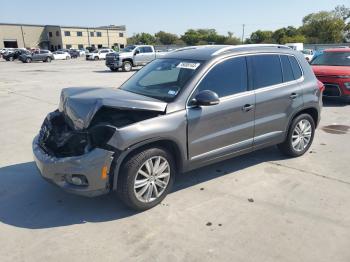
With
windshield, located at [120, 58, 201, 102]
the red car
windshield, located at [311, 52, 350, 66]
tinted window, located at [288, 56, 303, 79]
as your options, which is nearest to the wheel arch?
windshield, located at [120, 58, 201, 102]

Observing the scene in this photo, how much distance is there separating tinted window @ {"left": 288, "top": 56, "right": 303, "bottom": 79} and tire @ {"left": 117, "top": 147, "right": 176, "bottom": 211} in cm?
261

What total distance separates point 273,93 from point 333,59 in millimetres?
7289

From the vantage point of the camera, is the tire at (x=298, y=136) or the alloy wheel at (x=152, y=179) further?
the tire at (x=298, y=136)

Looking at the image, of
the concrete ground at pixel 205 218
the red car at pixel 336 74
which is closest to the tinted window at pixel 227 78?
the concrete ground at pixel 205 218

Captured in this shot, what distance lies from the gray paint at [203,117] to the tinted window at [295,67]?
8cm

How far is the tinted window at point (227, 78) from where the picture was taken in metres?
4.28

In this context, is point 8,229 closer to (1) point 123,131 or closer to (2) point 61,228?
(2) point 61,228

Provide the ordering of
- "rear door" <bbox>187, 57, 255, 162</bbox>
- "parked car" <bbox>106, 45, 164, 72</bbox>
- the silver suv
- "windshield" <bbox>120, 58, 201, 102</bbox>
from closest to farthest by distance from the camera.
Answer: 1. the silver suv
2. "rear door" <bbox>187, 57, 255, 162</bbox>
3. "windshield" <bbox>120, 58, 201, 102</bbox>
4. "parked car" <bbox>106, 45, 164, 72</bbox>

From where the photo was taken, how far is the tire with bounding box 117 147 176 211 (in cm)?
364

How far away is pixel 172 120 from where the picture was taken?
12.8 ft

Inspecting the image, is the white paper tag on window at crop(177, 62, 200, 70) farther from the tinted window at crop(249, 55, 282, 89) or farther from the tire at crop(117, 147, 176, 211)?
the tire at crop(117, 147, 176, 211)

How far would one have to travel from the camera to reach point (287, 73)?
5.18 meters

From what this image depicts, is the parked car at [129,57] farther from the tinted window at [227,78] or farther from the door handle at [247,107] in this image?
the door handle at [247,107]

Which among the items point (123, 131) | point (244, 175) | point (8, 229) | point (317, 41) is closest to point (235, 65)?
point (244, 175)
